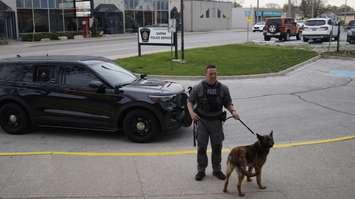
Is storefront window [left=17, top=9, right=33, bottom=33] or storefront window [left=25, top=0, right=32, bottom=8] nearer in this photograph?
storefront window [left=17, top=9, right=33, bottom=33]

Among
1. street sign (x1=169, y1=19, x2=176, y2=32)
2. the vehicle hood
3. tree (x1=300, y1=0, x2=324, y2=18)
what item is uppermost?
tree (x1=300, y1=0, x2=324, y2=18)

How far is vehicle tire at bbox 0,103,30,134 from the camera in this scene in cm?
967

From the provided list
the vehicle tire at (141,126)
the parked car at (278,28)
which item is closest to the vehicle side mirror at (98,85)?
the vehicle tire at (141,126)

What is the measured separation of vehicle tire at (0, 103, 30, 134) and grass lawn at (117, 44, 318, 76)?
31.7ft

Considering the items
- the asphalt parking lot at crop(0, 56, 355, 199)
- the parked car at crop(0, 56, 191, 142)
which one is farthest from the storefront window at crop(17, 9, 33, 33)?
the parked car at crop(0, 56, 191, 142)

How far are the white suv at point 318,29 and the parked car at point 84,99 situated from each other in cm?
3121

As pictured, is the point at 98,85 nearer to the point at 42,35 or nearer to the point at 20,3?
the point at 42,35

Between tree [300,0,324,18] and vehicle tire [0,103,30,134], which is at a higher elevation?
tree [300,0,324,18]

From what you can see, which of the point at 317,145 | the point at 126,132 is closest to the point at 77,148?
the point at 126,132

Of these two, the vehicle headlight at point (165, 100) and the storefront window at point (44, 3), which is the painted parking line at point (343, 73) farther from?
the storefront window at point (44, 3)

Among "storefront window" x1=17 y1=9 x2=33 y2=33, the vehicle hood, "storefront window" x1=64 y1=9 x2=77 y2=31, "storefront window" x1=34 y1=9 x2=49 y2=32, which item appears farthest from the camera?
"storefront window" x1=64 y1=9 x2=77 y2=31

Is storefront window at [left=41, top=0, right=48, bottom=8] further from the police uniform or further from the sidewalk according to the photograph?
the police uniform

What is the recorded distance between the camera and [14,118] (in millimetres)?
9711

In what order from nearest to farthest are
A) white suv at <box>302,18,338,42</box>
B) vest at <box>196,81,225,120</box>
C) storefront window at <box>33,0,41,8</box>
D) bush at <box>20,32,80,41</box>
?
vest at <box>196,81,225,120</box>, white suv at <box>302,18,338,42</box>, bush at <box>20,32,80,41</box>, storefront window at <box>33,0,41,8</box>
